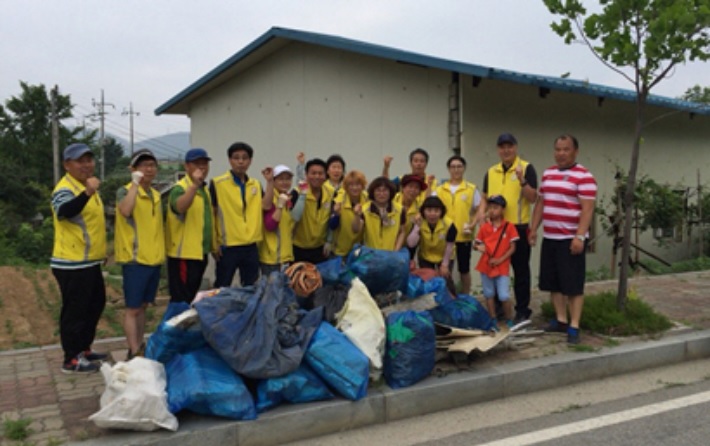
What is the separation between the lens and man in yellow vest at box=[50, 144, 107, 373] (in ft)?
14.3

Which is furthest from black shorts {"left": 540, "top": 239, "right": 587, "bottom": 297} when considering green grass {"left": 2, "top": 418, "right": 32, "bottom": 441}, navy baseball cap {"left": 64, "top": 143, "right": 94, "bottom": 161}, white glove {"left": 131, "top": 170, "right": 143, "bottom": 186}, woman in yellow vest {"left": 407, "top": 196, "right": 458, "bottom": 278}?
green grass {"left": 2, "top": 418, "right": 32, "bottom": 441}

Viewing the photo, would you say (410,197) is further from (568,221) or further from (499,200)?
(568,221)

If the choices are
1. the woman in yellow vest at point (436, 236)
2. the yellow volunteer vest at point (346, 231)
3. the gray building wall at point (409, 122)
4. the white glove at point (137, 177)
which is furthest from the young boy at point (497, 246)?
the white glove at point (137, 177)

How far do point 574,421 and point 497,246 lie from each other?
193 cm

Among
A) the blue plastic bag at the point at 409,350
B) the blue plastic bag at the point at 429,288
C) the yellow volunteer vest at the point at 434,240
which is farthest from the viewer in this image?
the yellow volunteer vest at the point at 434,240

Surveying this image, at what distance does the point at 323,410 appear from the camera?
12.2 ft

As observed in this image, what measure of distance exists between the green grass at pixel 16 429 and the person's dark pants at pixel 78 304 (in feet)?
3.60

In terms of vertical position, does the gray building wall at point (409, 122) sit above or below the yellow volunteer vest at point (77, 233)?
above

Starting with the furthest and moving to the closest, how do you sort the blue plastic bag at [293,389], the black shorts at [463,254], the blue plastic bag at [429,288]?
the black shorts at [463,254], the blue plastic bag at [429,288], the blue plastic bag at [293,389]

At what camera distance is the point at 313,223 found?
5555mm

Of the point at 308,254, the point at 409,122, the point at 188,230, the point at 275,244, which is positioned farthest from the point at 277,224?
the point at 409,122

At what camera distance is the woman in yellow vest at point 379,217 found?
5406mm

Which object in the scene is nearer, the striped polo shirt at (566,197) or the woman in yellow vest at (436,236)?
the striped polo shirt at (566,197)

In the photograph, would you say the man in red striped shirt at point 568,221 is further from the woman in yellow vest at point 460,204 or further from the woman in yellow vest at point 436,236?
the woman in yellow vest at point 436,236
